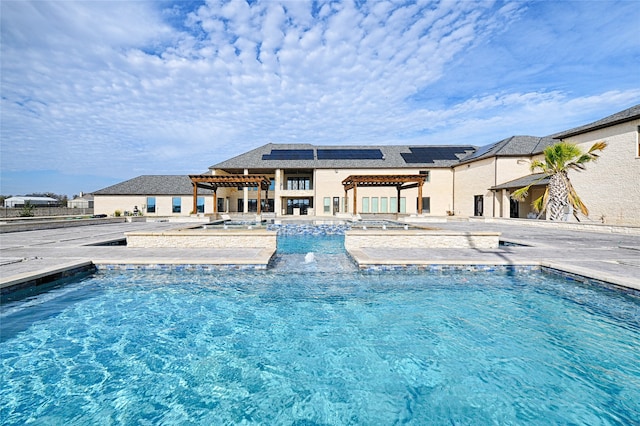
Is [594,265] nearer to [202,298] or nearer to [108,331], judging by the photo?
[202,298]

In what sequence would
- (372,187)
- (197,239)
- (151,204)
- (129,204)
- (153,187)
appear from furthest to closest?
1. (153,187)
2. (151,204)
3. (129,204)
4. (372,187)
5. (197,239)

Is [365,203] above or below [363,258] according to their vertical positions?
above

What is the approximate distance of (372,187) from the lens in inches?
1248

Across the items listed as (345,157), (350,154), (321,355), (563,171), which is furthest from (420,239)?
(350,154)

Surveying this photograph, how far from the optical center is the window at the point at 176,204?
35625 mm

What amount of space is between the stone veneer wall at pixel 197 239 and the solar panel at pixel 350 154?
24621 millimetres

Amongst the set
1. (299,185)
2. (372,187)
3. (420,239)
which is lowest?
(420,239)

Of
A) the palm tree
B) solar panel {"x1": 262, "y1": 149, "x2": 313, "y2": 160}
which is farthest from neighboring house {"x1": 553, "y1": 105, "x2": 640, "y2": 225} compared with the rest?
solar panel {"x1": 262, "y1": 149, "x2": 313, "y2": 160}

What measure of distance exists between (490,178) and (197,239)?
26.3 metres

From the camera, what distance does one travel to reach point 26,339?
178 inches

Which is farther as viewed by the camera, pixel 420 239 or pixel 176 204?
pixel 176 204

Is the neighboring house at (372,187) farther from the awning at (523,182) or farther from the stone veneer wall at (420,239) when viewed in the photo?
the stone veneer wall at (420,239)

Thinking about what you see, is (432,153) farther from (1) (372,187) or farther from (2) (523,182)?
(2) (523,182)

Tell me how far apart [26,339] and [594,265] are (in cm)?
1219
